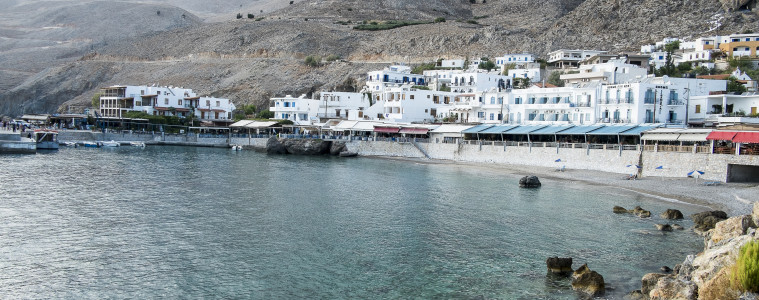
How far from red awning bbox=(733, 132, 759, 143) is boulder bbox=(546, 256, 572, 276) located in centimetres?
2605

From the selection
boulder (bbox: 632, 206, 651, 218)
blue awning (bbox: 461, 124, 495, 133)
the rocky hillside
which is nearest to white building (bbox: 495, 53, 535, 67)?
the rocky hillside

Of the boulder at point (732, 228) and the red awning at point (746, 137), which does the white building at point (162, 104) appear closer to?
the red awning at point (746, 137)

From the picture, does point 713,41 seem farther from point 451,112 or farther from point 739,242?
point 739,242

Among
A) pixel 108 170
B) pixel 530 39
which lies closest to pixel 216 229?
pixel 108 170

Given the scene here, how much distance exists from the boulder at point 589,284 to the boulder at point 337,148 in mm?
55463

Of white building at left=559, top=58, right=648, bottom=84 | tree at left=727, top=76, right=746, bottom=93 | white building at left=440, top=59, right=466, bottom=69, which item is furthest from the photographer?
white building at left=440, top=59, right=466, bottom=69

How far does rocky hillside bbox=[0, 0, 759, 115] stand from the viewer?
110438mm

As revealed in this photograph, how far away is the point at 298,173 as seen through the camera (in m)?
51.6

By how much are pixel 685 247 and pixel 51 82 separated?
150733 millimetres

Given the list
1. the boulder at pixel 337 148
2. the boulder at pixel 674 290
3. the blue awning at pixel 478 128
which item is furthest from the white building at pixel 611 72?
the boulder at pixel 674 290

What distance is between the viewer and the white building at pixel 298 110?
89.1m

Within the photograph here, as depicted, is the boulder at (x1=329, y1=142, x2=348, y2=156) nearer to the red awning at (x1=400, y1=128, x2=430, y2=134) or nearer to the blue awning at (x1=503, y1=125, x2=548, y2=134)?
the red awning at (x1=400, y1=128, x2=430, y2=134)

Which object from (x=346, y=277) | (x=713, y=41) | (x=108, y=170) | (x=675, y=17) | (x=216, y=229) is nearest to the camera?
(x=346, y=277)

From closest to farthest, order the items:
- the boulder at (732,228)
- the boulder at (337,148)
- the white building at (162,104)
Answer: the boulder at (732,228) < the boulder at (337,148) < the white building at (162,104)
